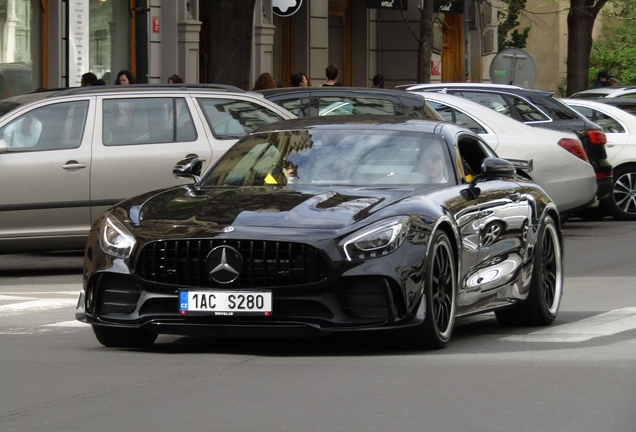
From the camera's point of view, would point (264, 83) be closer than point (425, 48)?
Yes

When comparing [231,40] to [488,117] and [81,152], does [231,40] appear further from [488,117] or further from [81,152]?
[81,152]

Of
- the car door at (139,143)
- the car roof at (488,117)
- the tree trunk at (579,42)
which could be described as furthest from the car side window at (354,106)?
the tree trunk at (579,42)

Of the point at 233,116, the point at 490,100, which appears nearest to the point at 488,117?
the point at 490,100

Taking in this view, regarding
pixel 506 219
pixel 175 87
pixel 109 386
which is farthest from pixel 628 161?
pixel 109 386

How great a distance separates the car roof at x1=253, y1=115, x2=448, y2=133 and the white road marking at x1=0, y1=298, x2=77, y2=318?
8.14 ft

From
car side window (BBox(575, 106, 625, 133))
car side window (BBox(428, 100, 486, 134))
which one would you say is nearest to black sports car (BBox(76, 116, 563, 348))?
car side window (BBox(428, 100, 486, 134))

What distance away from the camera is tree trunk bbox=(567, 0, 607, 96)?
35156 mm

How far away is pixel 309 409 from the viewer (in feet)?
20.6

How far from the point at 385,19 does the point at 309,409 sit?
32058 millimetres

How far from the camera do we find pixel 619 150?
67.6ft

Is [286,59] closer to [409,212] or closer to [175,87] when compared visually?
[175,87]

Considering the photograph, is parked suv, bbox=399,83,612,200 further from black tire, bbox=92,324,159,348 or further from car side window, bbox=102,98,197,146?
black tire, bbox=92,324,159,348

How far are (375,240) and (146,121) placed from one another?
260 inches

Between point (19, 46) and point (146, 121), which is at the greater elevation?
point (19, 46)
